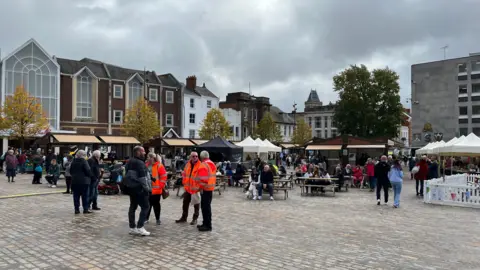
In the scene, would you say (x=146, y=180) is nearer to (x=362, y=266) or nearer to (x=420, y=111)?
(x=362, y=266)

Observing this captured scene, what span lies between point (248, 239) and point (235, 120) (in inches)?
2206

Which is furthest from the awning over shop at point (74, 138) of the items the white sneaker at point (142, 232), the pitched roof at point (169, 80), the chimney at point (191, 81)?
the chimney at point (191, 81)

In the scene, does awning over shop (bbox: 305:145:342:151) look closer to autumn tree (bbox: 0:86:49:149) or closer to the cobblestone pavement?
the cobblestone pavement

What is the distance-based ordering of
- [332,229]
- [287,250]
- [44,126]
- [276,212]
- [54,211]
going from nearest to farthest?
[287,250] < [332,229] < [54,211] < [276,212] < [44,126]

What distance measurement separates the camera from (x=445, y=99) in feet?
214

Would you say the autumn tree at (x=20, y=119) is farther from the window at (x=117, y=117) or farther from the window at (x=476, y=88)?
the window at (x=476, y=88)

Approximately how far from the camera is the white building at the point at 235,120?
6275cm

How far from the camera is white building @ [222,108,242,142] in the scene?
6275 centimetres

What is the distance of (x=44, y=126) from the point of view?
34.5 m

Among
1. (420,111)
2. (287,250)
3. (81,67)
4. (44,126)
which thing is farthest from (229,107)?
(287,250)

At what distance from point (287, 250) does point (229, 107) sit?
5975 centimetres

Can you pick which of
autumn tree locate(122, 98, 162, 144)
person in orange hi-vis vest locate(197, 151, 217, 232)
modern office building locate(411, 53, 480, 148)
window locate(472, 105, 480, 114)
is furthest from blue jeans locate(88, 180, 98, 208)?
window locate(472, 105, 480, 114)

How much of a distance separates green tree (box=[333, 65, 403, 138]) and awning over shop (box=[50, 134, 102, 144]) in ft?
83.3

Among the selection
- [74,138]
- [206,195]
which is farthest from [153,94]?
[206,195]
